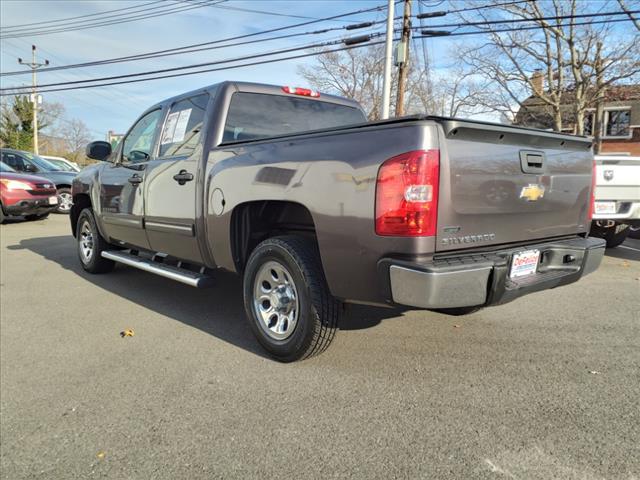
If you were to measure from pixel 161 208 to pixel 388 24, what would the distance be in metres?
13.9

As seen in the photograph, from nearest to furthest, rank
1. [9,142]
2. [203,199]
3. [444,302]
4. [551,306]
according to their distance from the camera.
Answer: [444,302]
[203,199]
[551,306]
[9,142]

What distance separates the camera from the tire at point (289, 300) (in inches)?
113

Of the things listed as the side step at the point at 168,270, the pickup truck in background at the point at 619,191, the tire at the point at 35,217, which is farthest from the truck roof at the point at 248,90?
the tire at the point at 35,217

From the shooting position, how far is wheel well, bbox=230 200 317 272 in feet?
11.1

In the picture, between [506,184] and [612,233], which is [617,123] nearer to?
[612,233]

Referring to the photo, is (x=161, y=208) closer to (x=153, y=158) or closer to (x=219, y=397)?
(x=153, y=158)

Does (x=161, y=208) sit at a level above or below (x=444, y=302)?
above

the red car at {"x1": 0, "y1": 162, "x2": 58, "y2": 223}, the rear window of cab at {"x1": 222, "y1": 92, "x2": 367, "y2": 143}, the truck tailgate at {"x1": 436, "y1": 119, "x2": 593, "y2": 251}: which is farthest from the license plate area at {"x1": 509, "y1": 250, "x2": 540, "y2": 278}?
the red car at {"x1": 0, "y1": 162, "x2": 58, "y2": 223}

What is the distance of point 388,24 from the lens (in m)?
15.6

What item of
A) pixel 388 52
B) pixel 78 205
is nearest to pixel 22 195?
pixel 78 205

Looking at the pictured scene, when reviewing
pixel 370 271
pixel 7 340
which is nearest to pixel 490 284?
pixel 370 271

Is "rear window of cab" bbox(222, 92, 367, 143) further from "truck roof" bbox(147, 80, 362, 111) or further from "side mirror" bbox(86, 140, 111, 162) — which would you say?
"side mirror" bbox(86, 140, 111, 162)

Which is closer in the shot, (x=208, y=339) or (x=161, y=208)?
(x=208, y=339)

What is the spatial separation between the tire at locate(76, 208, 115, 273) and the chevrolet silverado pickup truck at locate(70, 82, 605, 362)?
163 cm
